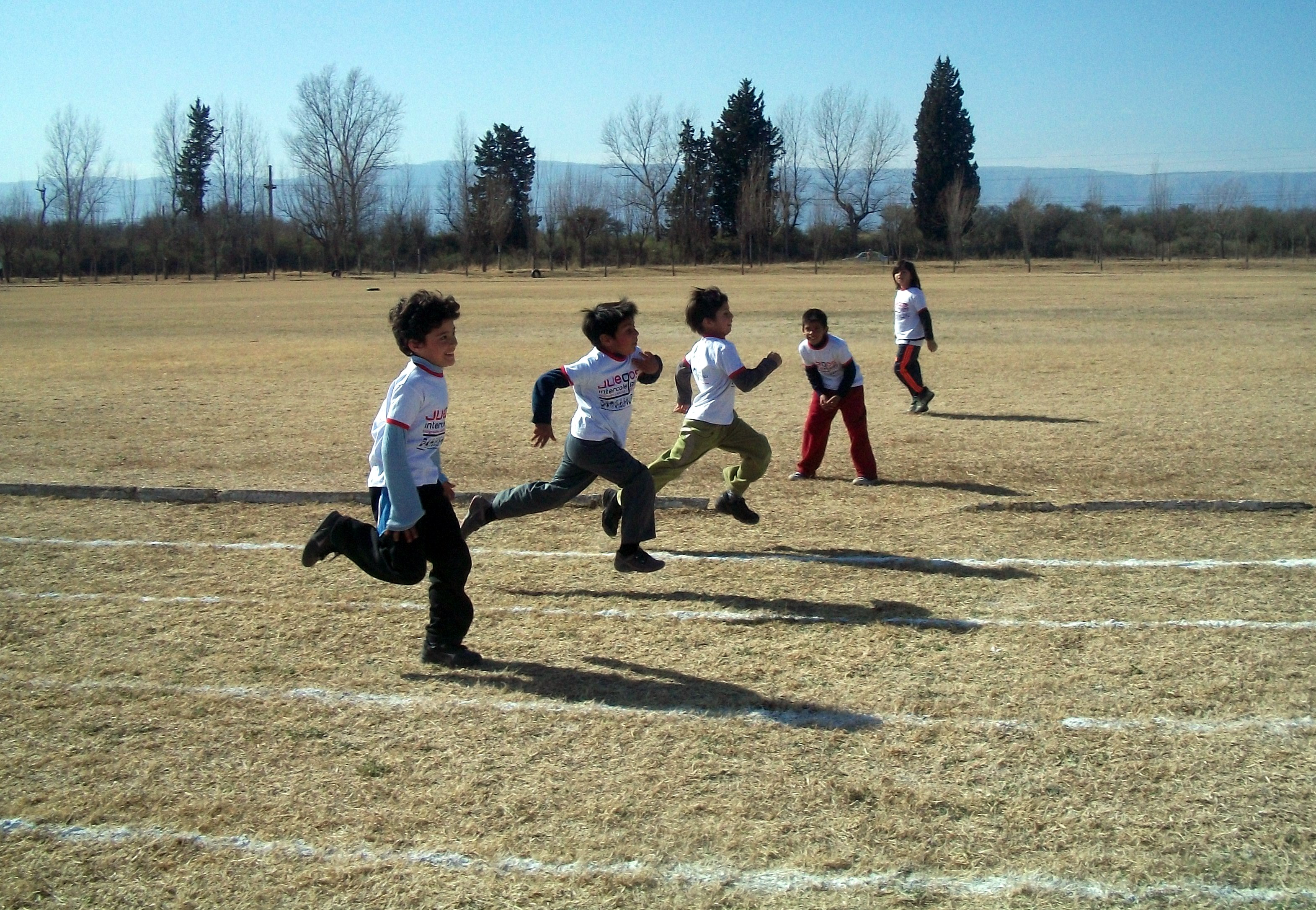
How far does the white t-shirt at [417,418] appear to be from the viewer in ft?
15.7

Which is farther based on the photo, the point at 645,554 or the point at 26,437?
the point at 26,437

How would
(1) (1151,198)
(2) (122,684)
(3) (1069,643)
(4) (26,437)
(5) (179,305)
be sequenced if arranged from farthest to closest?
(1) (1151,198) < (5) (179,305) < (4) (26,437) < (3) (1069,643) < (2) (122,684)

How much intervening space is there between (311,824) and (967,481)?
20.9 ft

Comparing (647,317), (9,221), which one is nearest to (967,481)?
(647,317)

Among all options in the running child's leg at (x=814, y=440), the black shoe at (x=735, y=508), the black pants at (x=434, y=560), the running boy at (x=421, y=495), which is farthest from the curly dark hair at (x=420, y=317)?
the running child's leg at (x=814, y=440)

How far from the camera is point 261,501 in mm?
8227

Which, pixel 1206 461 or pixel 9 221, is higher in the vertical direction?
pixel 9 221

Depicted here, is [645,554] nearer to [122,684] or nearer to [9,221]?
[122,684]

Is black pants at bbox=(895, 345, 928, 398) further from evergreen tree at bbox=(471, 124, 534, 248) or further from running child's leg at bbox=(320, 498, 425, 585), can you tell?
evergreen tree at bbox=(471, 124, 534, 248)

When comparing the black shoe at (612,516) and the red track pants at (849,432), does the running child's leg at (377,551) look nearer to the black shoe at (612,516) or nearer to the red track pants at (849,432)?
the black shoe at (612,516)

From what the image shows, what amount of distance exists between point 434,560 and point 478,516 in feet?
4.87

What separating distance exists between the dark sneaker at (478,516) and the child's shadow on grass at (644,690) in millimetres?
1468

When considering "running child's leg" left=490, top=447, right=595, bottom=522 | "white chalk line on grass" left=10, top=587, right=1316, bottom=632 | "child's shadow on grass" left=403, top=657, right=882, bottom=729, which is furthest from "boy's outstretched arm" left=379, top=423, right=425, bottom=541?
"running child's leg" left=490, top=447, right=595, bottom=522

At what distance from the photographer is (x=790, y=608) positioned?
5688 millimetres
